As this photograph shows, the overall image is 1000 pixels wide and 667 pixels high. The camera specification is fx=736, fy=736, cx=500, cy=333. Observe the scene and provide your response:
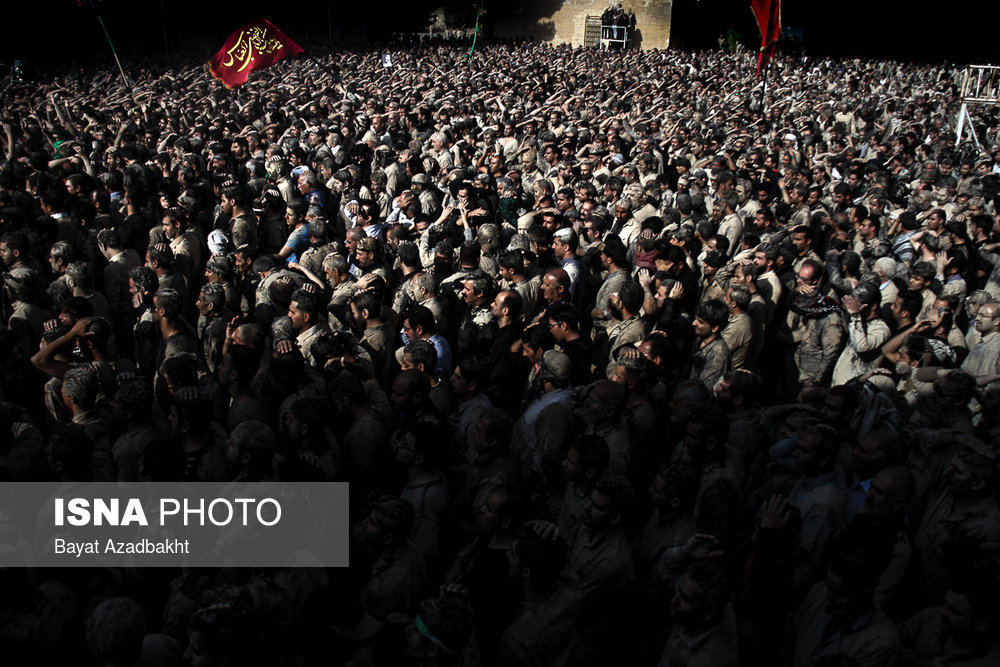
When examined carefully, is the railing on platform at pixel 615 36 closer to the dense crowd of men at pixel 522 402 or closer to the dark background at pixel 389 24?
the dark background at pixel 389 24

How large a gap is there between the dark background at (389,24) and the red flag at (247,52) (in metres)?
17.2

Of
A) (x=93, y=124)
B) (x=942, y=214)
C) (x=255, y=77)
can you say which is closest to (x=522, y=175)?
(x=942, y=214)

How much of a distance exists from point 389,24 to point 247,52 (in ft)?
104

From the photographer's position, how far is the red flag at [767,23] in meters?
16.6

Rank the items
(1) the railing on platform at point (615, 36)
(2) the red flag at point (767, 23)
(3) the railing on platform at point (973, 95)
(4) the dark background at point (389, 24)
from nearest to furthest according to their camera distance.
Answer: (3) the railing on platform at point (973, 95) → (2) the red flag at point (767, 23) → (4) the dark background at point (389, 24) → (1) the railing on platform at point (615, 36)

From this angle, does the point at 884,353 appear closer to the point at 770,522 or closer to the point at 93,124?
the point at 770,522

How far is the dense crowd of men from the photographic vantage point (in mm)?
2979

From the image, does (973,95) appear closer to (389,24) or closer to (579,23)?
(579,23)

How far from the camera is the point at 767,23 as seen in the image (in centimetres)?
1664

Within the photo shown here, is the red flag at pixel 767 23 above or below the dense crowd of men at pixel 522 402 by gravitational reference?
above

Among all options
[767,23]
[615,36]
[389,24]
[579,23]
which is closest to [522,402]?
[767,23]

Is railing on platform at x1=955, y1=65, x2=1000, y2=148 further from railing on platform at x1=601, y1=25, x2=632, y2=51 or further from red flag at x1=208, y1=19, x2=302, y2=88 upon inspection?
railing on platform at x1=601, y1=25, x2=632, y2=51

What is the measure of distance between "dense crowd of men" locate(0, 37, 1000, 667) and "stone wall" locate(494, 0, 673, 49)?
34.9m

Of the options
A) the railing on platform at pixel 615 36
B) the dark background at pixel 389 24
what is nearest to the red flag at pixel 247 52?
the dark background at pixel 389 24
